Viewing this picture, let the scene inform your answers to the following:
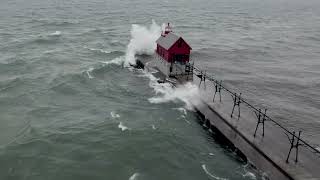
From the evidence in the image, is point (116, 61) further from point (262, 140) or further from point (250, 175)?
point (250, 175)

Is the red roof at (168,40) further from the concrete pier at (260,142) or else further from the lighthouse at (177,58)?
the concrete pier at (260,142)

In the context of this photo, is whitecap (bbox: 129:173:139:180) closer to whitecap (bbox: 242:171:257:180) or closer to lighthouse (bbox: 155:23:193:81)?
whitecap (bbox: 242:171:257:180)

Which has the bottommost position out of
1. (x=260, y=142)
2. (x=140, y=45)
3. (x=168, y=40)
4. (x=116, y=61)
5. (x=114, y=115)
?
(x=114, y=115)

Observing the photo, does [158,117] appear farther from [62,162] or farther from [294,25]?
[294,25]

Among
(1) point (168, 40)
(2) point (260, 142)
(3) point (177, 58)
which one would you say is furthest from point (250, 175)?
(1) point (168, 40)

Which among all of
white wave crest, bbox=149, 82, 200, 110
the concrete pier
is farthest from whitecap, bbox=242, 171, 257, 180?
white wave crest, bbox=149, 82, 200, 110

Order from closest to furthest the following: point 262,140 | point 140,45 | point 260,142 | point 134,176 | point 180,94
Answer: point 134,176
point 260,142
point 262,140
point 180,94
point 140,45

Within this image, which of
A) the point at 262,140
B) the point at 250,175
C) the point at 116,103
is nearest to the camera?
the point at 250,175
